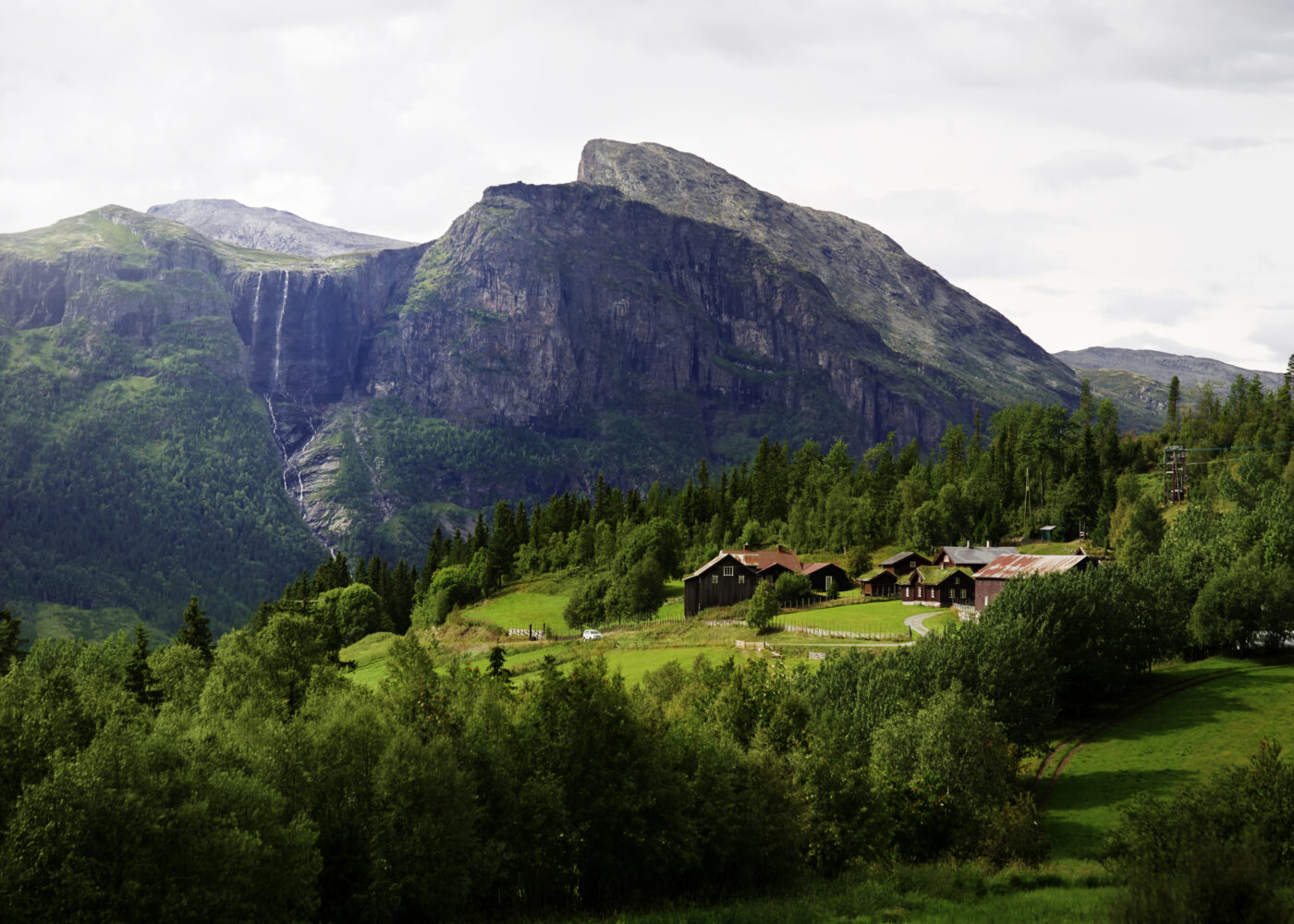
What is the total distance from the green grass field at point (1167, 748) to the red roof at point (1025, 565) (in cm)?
2262

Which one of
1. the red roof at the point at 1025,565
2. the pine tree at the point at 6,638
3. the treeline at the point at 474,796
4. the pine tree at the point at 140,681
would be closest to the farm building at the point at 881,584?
the red roof at the point at 1025,565

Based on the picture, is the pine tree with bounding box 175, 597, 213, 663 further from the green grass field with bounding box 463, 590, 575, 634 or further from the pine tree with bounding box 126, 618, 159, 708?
the green grass field with bounding box 463, 590, 575, 634

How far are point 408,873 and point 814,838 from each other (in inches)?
665

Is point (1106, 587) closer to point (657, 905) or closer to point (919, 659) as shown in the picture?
point (919, 659)

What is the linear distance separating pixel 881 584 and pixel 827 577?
7.14 meters

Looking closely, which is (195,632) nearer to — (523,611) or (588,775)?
(523,611)

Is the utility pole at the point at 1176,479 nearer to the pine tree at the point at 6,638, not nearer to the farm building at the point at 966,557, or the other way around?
the farm building at the point at 966,557

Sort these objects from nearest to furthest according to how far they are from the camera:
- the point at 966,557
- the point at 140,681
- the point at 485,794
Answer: the point at 485,794, the point at 140,681, the point at 966,557

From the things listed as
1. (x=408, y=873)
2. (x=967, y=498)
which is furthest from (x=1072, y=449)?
(x=408, y=873)

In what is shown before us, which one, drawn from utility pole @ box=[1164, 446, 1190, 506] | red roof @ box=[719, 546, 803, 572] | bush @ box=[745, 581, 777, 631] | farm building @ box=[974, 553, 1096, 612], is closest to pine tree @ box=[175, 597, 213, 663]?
bush @ box=[745, 581, 777, 631]

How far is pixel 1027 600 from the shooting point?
65.9m

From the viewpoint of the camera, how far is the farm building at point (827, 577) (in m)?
119

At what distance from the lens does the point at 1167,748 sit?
55531mm

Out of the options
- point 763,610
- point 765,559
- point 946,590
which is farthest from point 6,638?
point 946,590
